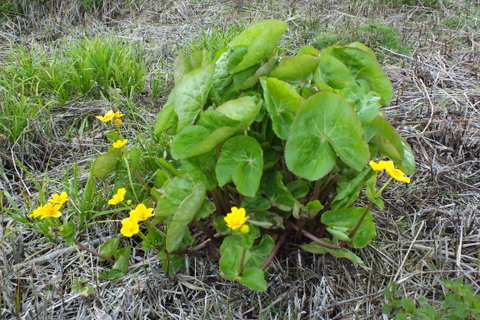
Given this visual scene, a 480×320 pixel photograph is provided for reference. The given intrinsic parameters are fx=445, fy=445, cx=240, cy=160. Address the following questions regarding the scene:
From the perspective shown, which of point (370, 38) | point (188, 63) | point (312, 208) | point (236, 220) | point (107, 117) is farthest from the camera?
point (370, 38)

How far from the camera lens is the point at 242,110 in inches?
53.7

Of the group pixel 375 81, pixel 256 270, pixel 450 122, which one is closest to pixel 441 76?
pixel 450 122

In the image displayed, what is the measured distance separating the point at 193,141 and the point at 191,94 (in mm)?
155

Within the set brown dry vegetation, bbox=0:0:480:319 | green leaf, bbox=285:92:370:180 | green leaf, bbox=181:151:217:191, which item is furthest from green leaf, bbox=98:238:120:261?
green leaf, bbox=285:92:370:180

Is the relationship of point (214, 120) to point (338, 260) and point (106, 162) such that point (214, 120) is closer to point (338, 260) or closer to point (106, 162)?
point (106, 162)

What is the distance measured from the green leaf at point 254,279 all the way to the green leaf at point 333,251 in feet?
0.81

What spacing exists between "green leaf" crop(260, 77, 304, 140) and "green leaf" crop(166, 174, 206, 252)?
322mm

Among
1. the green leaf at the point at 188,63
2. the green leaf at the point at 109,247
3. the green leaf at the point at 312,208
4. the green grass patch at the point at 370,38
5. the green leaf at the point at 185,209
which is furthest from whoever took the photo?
the green grass patch at the point at 370,38

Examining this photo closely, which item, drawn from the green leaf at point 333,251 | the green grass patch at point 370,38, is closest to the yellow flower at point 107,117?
the green leaf at point 333,251

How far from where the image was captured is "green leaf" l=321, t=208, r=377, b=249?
1552 mm

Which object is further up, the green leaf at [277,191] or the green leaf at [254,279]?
the green leaf at [277,191]

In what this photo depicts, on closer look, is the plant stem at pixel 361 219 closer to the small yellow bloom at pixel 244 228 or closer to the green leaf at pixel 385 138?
the green leaf at pixel 385 138

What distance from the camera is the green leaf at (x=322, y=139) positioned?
135 centimetres

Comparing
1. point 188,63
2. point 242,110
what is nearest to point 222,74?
point 188,63
